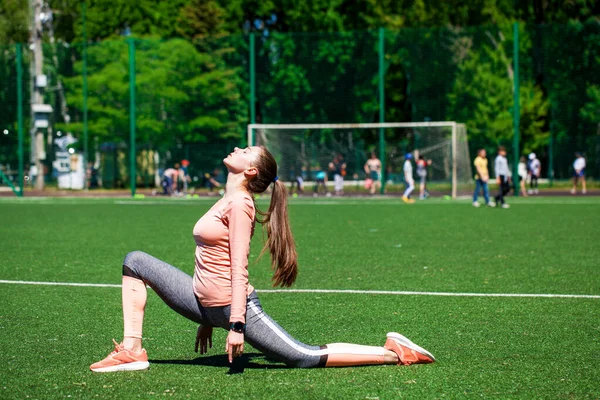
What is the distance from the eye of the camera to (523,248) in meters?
16.1

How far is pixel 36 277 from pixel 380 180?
28458mm

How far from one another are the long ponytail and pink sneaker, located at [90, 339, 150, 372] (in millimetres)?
1057

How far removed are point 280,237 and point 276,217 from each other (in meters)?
0.13

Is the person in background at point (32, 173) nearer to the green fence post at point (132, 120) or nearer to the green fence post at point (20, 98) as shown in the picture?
the green fence post at point (20, 98)

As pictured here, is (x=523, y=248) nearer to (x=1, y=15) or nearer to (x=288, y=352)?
(x=288, y=352)

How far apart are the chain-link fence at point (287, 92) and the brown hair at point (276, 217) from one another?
1367 inches

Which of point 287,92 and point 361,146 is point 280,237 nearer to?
point 361,146

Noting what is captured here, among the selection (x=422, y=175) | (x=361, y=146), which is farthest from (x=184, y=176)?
(x=422, y=175)

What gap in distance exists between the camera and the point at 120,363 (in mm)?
6352

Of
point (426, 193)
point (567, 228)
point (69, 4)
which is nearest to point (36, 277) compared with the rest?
point (567, 228)

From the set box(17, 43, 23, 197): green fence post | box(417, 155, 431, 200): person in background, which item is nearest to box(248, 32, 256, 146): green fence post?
box(417, 155, 431, 200): person in background

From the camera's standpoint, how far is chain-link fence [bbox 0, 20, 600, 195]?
4331 cm

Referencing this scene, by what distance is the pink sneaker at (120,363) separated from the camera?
249 inches

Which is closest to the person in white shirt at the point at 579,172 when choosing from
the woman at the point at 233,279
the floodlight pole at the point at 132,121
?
the floodlight pole at the point at 132,121
